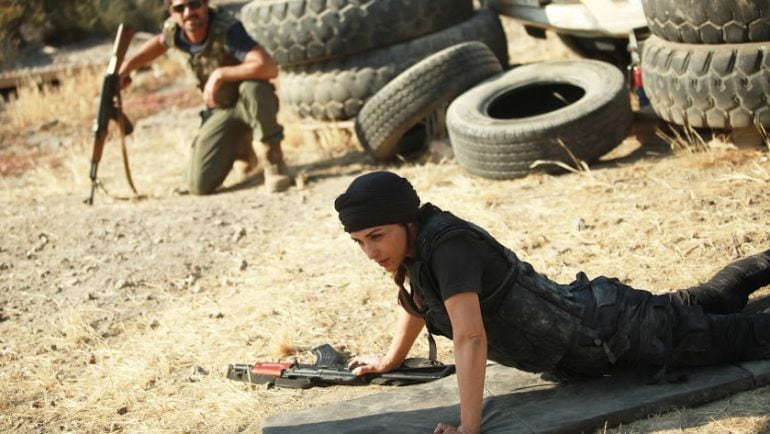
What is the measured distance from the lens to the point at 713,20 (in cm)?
543

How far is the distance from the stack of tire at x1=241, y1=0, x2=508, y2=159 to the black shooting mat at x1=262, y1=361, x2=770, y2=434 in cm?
390

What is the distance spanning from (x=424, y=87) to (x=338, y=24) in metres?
0.92

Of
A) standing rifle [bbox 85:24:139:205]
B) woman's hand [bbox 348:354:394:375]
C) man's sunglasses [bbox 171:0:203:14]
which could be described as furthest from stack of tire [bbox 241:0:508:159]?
woman's hand [bbox 348:354:394:375]

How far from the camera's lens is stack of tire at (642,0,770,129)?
17.5 feet

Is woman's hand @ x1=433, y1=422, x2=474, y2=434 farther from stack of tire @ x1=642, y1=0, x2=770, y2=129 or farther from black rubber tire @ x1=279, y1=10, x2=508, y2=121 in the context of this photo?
black rubber tire @ x1=279, y1=10, x2=508, y2=121

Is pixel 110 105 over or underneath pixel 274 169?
over

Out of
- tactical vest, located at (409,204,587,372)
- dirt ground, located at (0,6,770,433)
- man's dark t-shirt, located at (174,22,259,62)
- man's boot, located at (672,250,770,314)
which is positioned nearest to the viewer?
tactical vest, located at (409,204,587,372)

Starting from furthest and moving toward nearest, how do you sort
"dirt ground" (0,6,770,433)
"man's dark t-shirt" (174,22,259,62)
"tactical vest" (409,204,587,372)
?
1. "man's dark t-shirt" (174,22,259,62)
2. "dirt ground" (0,6,770,433)
3. "tactical vest" (409,204,587,372)

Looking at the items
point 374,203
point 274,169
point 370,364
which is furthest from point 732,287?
point 274,169

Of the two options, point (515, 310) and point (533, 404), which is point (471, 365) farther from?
point (533, 404)

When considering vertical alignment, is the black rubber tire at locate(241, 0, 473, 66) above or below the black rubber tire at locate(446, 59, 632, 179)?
above

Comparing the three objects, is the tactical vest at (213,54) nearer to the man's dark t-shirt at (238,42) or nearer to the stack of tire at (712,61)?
the man's dark t-shirt at (238,42)

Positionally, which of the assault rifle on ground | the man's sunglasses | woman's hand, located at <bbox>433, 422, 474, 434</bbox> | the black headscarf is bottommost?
the assault rifle on ground

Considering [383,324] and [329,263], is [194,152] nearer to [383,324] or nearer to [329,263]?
[329,263]
